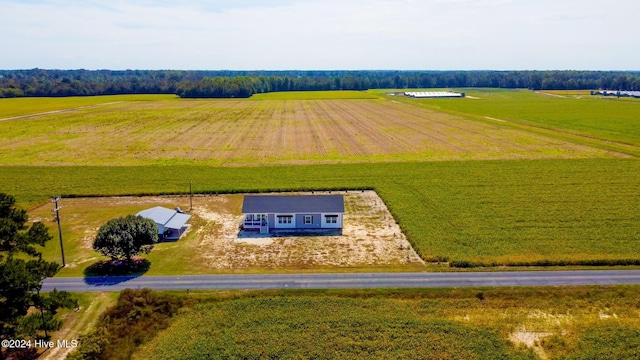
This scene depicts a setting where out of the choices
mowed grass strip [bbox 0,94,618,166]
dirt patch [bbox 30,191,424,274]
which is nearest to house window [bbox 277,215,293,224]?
dirt patch [bbox 30,191,424,274]

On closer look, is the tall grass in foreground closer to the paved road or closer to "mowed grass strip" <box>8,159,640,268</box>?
the paved road

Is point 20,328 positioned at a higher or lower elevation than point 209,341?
higher

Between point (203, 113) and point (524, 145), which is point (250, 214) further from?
point (203, 113)

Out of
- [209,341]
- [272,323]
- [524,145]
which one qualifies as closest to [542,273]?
[272,323]

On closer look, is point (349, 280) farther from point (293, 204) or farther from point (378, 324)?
point (293, 204)

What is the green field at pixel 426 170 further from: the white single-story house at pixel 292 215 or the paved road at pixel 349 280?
the white single-story house at pixel 292 215

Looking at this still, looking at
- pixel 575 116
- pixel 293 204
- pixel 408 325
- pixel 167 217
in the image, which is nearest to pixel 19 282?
pixel 167 217

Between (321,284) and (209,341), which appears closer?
(209,341)

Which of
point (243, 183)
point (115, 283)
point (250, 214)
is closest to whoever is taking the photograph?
point (115, 283)
